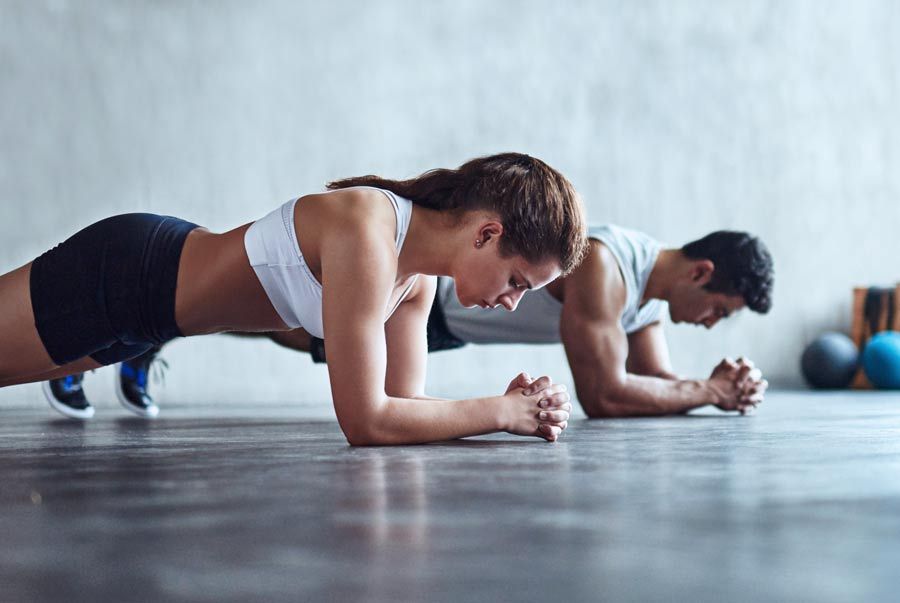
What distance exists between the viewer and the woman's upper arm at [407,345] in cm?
191

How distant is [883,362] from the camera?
4934 mm

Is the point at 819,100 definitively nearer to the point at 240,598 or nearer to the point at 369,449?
the point at 369,449

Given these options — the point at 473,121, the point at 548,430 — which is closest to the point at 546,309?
the point at 548,430

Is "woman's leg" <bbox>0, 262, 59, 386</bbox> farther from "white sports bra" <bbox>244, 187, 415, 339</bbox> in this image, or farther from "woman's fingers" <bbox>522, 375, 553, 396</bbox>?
"woman's fingers" <bbox>522, 375, 553, 396</bbox>

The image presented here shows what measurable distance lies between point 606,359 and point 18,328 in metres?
1.48

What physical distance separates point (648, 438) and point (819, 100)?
4550 mm

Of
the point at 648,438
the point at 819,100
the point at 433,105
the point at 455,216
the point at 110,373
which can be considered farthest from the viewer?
the point at 819,100

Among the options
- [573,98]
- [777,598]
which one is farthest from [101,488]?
[573,98]

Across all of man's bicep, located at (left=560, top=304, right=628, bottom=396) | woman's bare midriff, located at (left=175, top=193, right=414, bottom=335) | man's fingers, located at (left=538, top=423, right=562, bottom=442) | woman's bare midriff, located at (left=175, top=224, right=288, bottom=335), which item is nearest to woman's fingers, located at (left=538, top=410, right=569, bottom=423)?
man's fingers, located at (left=538, top=423, right=562, bottom=442)

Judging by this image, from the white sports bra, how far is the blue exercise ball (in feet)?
12.9

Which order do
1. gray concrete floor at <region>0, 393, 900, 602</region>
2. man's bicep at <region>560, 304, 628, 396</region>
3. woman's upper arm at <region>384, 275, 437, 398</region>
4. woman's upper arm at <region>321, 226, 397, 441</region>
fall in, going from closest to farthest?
gray concrete floor at <region>0, 393, 900, 602</region> < woman's upper arm at <region>321, 226, 397, 441</region> < woman's upper arm at <region>384, 275, 437, 398</region> < man's bicep at <region>560, 304, 628, 396</region>

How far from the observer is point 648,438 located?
1.99 meters

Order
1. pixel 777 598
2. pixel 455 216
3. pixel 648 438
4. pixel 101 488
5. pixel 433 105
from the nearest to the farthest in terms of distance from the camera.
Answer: pixel 777 598 → pixel 101 488 → pixel 455 216 → pixel 648 438 → pixel 433 105

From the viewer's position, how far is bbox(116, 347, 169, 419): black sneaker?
10.5ft
